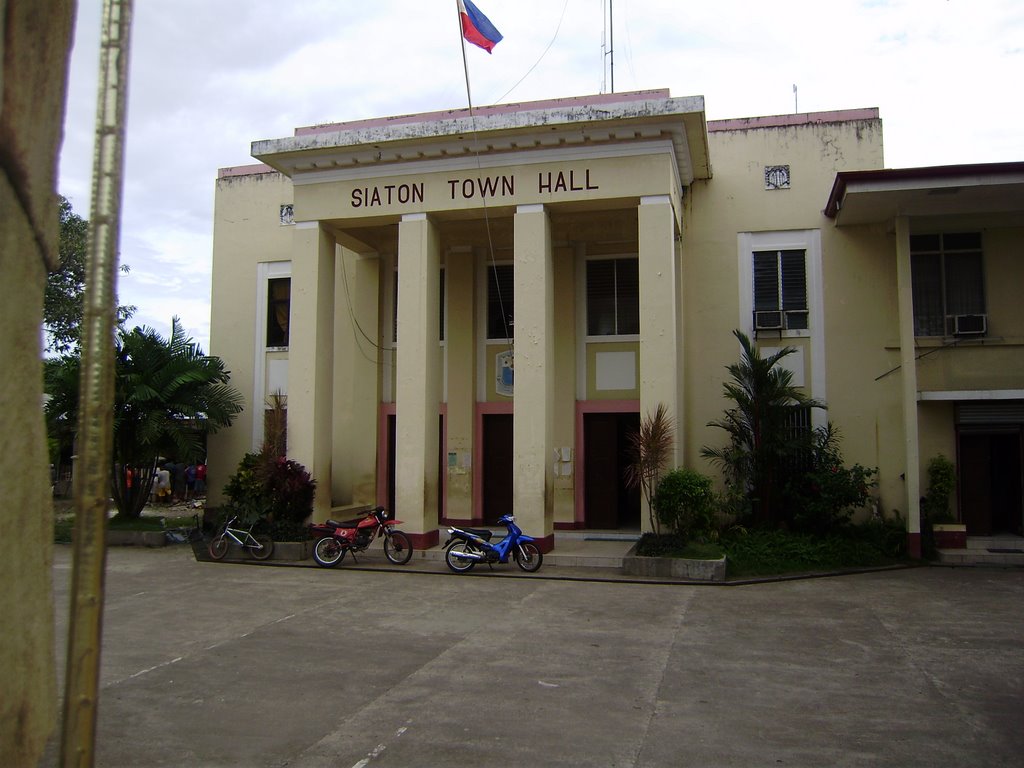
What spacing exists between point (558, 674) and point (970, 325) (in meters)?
11.3

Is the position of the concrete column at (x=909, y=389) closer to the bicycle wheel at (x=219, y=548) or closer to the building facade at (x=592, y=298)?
the building facade at (x=592, y=298)

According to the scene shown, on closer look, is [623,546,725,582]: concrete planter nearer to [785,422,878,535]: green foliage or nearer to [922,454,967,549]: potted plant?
[785,422,878,535]: green foliage

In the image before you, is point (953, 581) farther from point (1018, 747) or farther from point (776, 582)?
point (1018, 747)

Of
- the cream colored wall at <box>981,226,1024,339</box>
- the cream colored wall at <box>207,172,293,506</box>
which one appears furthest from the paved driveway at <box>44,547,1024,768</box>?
the cream colored wall at <box>207,172,293,506</box>

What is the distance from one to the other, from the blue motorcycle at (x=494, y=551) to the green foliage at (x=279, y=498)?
10.1 ft

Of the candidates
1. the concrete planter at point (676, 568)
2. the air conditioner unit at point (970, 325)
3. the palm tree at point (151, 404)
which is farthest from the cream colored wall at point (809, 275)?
the palm tree at point (151, 404)

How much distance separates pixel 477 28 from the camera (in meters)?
12.7

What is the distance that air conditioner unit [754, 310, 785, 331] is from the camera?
1557 centimetres

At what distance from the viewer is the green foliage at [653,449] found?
1282cm

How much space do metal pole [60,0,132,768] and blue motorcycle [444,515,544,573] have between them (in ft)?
35.0

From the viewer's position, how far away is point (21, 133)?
6.05 feet

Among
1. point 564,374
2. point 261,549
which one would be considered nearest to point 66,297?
point 261,549

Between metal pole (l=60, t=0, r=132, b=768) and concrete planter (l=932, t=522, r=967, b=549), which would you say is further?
concrete planter (l=932, t=522, r=967, b=549)

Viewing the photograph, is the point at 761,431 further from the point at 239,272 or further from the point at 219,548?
the point at 239,272
